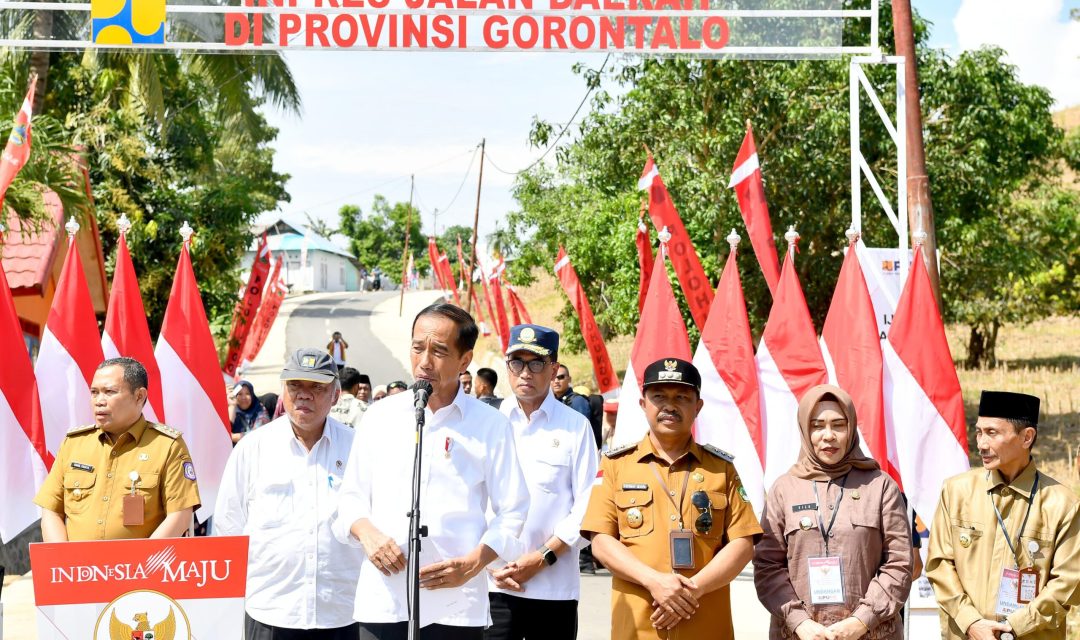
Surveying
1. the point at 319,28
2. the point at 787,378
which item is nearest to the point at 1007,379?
the point at 787,378

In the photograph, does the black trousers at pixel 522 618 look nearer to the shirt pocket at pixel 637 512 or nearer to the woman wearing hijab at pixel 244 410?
the shirt pocket at pixel 637 512

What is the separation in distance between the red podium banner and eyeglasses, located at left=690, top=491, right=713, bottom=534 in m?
1.78

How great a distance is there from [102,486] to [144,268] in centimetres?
1931

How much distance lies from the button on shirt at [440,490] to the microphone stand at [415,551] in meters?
0.33

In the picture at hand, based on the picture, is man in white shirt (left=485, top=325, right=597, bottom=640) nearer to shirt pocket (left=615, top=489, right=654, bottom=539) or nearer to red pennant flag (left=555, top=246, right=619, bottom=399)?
shirt pocket (left=615, top=489, right=654, bottom=539)

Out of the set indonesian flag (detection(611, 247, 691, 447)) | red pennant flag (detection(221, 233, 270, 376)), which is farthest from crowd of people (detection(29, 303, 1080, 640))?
red pennant flag (detection(221, 233, 270, 376))

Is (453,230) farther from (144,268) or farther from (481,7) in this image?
(481,7)

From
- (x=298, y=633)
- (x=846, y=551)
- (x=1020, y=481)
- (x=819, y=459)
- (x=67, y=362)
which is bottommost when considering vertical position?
(x=298, y=633)

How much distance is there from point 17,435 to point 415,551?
531 cm

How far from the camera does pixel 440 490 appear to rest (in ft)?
14.7

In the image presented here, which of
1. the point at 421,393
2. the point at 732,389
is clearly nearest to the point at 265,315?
the point at 732,389

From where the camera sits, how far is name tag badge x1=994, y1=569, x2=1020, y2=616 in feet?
16.2

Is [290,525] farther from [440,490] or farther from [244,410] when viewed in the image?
[244,410]

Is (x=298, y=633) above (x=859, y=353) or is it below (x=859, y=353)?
below
